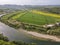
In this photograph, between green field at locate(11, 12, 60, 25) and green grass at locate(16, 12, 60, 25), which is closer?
green grass at locate(16, 12, 60, 25)

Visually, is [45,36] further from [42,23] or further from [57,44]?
[42,23]

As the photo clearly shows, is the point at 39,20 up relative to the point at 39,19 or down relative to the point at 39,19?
down

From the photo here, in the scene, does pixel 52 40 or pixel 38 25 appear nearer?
pixel 52 40

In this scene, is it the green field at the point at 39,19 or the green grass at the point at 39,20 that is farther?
the green field at the point at 39,19

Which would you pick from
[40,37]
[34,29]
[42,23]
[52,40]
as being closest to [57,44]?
[52,40]

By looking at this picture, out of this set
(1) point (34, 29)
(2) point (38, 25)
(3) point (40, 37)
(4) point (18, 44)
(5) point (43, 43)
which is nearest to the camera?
(4) point (18, 44)

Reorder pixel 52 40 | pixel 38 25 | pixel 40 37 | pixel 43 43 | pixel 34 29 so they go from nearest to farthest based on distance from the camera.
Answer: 1. pixel 43 43
2. pixel 52 40
3. pixel 40 37
4. pixel 34 29
5. pixel 38 25

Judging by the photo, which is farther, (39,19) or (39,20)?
(39,19)

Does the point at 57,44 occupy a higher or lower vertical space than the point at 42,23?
lower

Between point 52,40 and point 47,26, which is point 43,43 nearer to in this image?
point 52,40

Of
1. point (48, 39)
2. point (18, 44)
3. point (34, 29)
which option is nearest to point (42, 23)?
point (34, 29)
